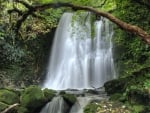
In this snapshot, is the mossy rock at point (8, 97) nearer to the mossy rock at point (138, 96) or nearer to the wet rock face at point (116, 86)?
the wet rock face at point (116, 86)

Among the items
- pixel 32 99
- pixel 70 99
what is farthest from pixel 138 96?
pixel 32 99

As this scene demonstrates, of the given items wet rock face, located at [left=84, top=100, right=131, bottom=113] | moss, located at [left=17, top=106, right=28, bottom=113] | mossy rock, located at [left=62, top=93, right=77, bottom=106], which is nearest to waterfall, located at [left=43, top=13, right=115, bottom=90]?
mossy rock, located at [left=62, top=93, right=77, bottom=106]

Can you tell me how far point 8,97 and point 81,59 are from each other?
7.20m

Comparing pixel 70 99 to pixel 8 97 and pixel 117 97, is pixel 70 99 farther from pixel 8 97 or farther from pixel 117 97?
pixel 8 97

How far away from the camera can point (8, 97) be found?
12.9 metres

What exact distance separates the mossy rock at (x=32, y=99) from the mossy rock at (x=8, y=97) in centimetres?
27

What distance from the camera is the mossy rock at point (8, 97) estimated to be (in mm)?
12734

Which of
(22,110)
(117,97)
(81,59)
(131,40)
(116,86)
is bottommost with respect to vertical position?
(22,110)

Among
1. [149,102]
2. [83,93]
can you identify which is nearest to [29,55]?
[83,93]

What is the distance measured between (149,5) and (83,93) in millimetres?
5780

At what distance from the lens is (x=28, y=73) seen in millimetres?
19078

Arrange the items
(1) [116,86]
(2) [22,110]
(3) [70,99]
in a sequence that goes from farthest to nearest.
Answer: (1) [116,86], (3) [70,99], (2) [22,110]

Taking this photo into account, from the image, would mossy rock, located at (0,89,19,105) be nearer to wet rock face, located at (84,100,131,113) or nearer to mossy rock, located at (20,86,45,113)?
mossy rock, located at (20,86,45,113)

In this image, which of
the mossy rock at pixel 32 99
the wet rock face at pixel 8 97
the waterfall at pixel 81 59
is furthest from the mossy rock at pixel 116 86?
the waterfall at pixel 81 59
